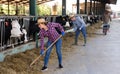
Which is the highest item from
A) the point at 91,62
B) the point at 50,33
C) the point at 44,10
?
the point at 44,10

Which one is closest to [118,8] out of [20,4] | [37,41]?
[20,4]

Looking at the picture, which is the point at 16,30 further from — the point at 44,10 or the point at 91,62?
the point at 44,10

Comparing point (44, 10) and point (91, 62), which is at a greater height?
point (44, 10)

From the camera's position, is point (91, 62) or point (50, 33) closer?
point (50, 33)

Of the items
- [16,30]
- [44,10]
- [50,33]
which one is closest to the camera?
[50,33]

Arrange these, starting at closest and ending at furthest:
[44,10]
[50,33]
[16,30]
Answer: [50,33]
[16,30]
[44,10]

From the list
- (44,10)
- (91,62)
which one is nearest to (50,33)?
(91,62)

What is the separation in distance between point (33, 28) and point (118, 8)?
12526cm

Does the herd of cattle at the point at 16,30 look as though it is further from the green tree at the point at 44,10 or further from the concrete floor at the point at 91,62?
the green tree at the point at 44,10

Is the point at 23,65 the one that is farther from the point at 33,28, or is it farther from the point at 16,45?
the point at 33,28

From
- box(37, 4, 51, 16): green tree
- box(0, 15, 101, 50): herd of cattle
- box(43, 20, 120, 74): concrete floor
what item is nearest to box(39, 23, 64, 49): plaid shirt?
box(43, 20, 120, 74): concrete floor

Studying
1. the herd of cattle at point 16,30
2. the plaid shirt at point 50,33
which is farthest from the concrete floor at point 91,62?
the herd of cattle at point 16,30

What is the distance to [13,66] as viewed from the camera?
8938 millimetres

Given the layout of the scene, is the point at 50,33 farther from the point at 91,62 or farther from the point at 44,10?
the point at 44,10
